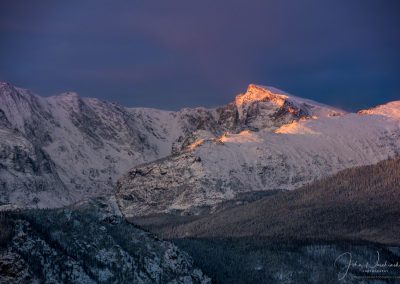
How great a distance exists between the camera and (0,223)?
621ft

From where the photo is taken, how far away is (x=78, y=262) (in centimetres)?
19788

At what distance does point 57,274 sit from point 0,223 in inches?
545

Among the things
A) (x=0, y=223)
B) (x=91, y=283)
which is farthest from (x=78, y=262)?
(x=0, y=223)

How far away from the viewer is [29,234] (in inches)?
7559

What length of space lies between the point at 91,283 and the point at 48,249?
10620mm

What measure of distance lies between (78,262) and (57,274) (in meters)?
9.37

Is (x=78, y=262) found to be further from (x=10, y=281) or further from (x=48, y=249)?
(x=10, y=281)

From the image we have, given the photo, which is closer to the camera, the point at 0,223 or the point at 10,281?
the point at 10,281

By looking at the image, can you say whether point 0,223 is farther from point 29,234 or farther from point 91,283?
point 91,283

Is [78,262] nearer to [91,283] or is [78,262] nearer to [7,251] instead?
[91,283]

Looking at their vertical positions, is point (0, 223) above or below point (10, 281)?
above

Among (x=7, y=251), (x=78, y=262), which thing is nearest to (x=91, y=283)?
(x=78, y=262)

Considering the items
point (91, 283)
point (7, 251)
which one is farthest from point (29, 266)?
point (91, 283)

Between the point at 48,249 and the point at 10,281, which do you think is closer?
the point at 10,281
